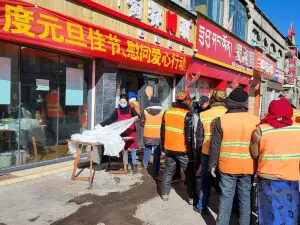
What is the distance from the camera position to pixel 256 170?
3.45 m

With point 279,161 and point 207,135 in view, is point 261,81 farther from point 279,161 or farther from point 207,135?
point 279,161

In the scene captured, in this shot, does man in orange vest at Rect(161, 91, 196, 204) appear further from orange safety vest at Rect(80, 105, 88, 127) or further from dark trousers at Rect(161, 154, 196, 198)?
orange safety vest at Rect(80, 105, 88, 127)

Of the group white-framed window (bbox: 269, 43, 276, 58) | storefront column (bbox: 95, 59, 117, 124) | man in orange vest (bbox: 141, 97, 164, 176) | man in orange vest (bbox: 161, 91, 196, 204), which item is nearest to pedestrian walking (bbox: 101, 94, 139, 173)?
man in orange vest (bbox: 141, 97, 164, 176)

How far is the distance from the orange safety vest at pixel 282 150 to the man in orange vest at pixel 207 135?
3.41 ft

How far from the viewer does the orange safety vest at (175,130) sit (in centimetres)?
465

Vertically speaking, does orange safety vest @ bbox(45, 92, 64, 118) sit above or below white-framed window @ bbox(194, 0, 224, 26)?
below

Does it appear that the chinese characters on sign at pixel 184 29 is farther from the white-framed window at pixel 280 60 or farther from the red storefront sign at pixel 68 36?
the white-framed window at pixel 280 60

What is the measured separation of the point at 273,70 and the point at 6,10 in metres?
21.5

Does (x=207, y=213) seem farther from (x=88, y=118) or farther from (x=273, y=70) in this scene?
(x=273, y=70)

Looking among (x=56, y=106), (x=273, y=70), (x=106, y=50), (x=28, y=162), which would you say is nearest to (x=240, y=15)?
(x=273, y=70)

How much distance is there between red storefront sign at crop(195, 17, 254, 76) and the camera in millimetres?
11859

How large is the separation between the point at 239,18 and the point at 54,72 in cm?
1281

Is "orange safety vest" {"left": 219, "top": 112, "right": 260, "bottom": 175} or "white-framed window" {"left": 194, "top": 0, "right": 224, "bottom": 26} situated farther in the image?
"white-framed window" {"left": 194, "top": 0, "right": 224, "bottom": 26}

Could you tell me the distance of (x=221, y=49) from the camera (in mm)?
13672
